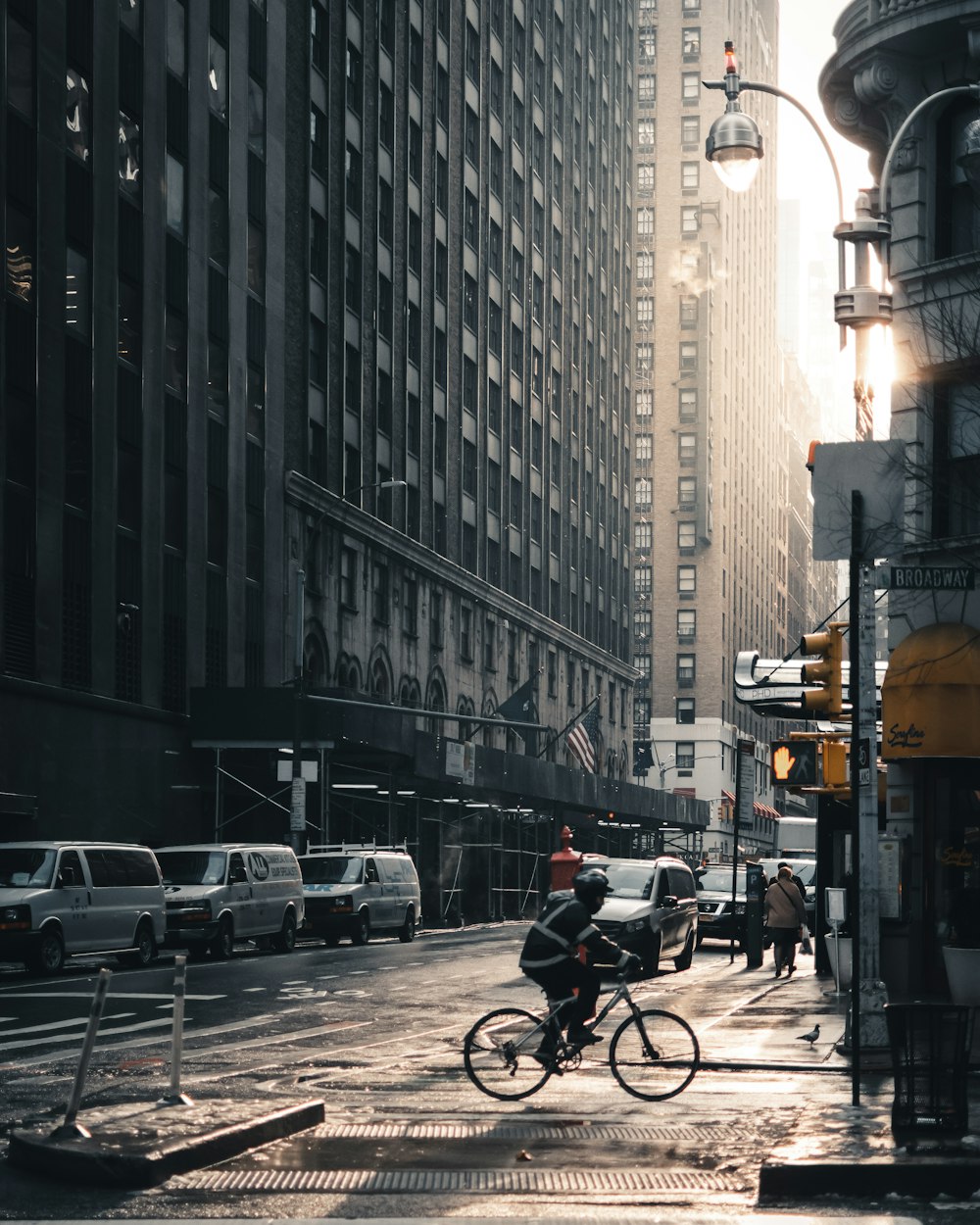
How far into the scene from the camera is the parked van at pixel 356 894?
127ft

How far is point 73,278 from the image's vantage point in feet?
132

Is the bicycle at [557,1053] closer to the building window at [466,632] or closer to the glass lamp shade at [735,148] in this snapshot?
the glass lamp shade at [735,148]

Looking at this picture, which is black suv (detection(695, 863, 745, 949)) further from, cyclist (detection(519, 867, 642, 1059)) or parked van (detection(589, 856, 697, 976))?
cyclist (detection(519, 867, 642, 1059))

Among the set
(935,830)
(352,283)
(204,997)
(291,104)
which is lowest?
(204,997)

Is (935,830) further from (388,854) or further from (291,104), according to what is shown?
(291,104)

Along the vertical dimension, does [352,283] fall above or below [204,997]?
above

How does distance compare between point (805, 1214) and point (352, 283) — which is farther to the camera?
point (352, 283)

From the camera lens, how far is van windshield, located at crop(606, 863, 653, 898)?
31.5m

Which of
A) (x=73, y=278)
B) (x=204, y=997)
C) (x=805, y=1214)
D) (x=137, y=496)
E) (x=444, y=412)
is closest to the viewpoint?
(x=805, y=1214)

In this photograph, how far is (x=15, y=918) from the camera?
2709 centimetres

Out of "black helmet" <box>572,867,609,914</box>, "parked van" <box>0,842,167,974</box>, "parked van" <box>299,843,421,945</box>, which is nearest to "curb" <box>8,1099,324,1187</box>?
"black helmet" <box>572,867,609,914</box>

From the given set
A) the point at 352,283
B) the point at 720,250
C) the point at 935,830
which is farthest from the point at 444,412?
the point at 720,250

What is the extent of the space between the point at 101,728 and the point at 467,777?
15528mm

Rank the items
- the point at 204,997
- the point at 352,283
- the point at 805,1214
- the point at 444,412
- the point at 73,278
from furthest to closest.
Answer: the point at 444,412, the point at 352,283, the point at 73,278, the point at 204,997, the point at 805,1214
